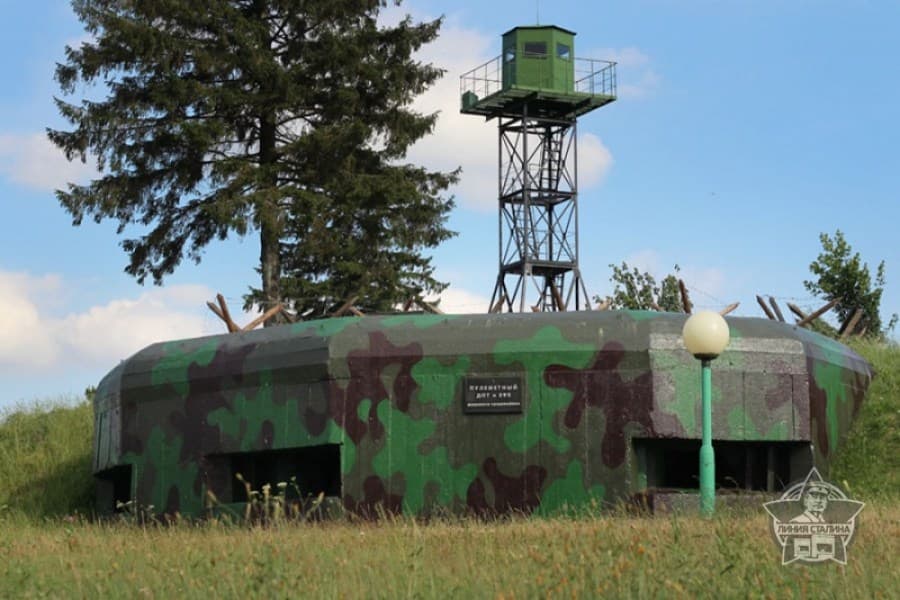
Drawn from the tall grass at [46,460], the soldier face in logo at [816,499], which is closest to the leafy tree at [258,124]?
the tall grass at [46,460]

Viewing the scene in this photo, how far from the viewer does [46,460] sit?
25.7 m

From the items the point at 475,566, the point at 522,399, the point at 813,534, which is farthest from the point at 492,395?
the point at 813,534

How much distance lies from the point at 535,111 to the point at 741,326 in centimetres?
2153

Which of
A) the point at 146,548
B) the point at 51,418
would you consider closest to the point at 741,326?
the point at 146,548

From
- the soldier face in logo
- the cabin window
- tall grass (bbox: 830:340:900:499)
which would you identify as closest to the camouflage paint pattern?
→ tall grass (bbox: 830:340:900:499)

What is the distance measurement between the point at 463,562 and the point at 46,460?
1698 centimetres

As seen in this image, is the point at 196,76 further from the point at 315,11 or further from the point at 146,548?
the point at 146,548

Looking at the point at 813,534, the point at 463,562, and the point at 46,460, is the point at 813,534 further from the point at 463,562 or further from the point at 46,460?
the point at 46,460

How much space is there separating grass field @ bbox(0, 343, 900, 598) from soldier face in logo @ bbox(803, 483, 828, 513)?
45 centimetres

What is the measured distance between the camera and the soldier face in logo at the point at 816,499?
1050 centimetres

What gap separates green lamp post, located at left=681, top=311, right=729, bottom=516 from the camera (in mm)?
14633

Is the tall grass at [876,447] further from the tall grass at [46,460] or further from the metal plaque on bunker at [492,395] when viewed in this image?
the tall grass at [46,460]

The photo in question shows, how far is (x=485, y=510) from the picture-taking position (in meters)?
17.5

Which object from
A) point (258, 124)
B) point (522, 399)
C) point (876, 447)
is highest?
point (258, 124)
